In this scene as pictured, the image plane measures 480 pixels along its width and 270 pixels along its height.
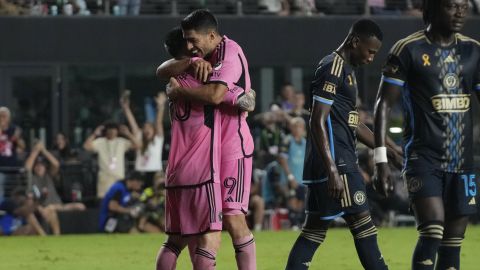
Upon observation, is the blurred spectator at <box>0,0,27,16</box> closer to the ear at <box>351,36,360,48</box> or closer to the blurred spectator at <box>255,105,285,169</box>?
the blurred spectator at <box>255,105,285,169</box>

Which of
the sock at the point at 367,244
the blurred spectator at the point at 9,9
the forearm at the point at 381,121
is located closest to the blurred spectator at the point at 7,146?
the blurred spectator at the point at 9,9

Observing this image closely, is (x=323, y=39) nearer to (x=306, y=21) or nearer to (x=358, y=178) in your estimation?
(x=306, y=21)

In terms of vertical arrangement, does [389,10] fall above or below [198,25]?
above

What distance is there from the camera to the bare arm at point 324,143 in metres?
9.23

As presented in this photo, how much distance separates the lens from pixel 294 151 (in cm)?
2019

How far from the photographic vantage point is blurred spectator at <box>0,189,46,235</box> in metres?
20.0

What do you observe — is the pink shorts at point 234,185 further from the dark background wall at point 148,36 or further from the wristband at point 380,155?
the dark background wall at point 148,36

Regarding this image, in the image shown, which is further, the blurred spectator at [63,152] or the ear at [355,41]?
the blurred spectator at [63,152]

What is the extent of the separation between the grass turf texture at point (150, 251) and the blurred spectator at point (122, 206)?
71 centimetres

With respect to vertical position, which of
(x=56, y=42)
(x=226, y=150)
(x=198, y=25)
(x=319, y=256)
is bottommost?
(x=319, y=256)

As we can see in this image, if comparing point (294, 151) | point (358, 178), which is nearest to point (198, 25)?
point (358, 178)

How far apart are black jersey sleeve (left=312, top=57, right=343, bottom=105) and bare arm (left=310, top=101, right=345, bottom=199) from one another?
5cm

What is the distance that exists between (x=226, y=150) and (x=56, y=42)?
57.1ft

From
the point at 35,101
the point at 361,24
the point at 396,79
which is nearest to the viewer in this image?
the point at 396,79
